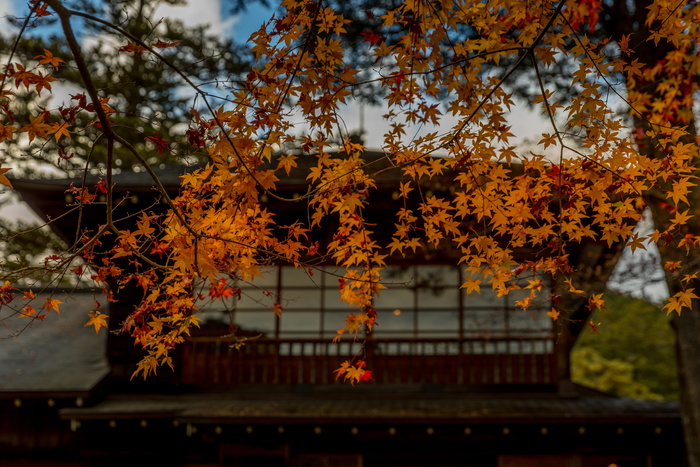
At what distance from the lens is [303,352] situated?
28.3 ft

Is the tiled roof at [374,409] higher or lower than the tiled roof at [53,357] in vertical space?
lower

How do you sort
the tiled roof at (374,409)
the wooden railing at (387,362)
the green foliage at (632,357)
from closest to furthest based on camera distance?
the tiled roof at (374,409), the wooden railing at (387,362), the green foliage at (632,357)

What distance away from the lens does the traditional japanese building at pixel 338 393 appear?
782 cm

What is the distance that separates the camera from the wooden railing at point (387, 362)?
858 centimetres

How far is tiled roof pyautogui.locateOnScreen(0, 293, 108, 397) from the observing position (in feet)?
26.9

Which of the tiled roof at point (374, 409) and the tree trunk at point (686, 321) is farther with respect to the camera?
the tiled roof at point (374, 409)

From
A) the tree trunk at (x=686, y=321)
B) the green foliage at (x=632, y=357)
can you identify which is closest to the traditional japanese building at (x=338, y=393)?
the tree trunk at (x=686, y=321)

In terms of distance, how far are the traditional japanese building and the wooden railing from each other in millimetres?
19

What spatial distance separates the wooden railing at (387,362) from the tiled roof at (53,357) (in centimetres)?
144

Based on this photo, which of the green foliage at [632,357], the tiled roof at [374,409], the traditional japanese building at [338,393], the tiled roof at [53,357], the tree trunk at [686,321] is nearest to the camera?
the tree trunk at [686,321]

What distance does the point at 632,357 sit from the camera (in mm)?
22859

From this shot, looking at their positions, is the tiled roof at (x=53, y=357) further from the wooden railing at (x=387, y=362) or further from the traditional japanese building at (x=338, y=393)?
the wooden railing at (x=387, y=362)

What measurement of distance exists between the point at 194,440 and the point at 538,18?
7.04 m

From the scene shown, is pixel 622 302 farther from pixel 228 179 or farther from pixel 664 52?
pixel 228 179
